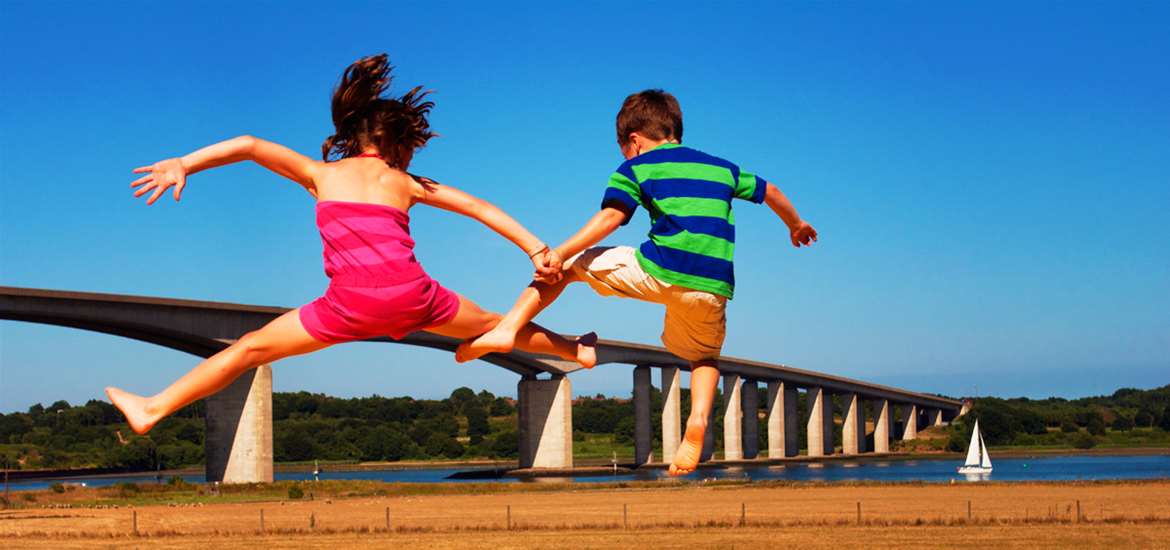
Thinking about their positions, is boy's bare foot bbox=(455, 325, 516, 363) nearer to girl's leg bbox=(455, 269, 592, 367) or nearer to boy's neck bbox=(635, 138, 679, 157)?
girl's leg bbox=(455, 269, 592, 367)

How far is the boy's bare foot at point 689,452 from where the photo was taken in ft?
23.5

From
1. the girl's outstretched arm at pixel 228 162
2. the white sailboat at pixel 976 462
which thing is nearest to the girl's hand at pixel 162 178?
the girl's outstretched arm at pixel 228 162

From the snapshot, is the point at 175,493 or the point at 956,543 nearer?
the point at 956,543

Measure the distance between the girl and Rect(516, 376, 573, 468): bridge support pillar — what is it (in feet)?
388

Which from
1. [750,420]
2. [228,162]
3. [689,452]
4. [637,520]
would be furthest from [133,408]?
[750,420]

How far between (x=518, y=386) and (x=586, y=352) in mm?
117932

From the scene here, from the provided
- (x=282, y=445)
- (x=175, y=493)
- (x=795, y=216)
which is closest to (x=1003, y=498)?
(x=175, y=493)

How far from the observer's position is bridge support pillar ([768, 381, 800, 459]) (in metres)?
176

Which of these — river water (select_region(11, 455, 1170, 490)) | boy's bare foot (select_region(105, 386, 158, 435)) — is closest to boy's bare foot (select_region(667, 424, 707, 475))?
boy's bare foot (select_region(105, 386, 158, 435))

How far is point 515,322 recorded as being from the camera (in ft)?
22.4

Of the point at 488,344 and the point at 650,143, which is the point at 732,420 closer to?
the point at 650,143

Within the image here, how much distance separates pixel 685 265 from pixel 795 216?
1.24m

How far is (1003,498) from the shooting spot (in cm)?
8288

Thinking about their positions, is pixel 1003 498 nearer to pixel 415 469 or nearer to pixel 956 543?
pixel 956 543
